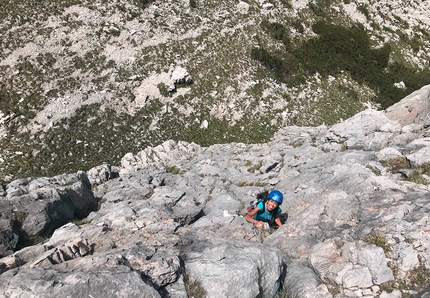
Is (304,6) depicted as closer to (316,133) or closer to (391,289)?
(316,133)

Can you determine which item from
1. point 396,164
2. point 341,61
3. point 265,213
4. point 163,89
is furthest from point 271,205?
point 341,61

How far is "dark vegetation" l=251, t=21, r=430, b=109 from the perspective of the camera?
1492 inches

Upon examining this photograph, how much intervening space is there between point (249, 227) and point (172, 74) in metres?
25.9

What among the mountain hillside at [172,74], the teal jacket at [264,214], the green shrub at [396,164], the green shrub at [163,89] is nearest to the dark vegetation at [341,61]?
the mountain hillside at [172,74]

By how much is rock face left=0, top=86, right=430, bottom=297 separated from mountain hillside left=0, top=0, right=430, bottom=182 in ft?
31.6

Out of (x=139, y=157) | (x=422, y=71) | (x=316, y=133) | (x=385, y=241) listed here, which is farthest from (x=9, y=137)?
(x=422, y=71)

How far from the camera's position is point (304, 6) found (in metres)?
45.7

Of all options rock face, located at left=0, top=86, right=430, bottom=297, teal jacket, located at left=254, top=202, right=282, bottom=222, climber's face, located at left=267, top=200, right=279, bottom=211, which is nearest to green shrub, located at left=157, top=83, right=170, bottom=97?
rock face, located at left=0, top=86, right=430, bottom=297

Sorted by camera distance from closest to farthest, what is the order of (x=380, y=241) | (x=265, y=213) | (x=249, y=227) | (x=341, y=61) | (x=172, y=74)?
(x=380, y=241) < (x=249, y=227) < (x=265, y=213) < (x=172, y=74) < (x=341, y=61)

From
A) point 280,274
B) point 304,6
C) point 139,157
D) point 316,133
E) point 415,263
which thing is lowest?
point 139,157

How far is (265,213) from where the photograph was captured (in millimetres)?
12500

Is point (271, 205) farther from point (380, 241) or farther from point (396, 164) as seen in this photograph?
point (396, 164)

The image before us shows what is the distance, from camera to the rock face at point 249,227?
26.2ft

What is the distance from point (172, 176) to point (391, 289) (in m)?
15.5
